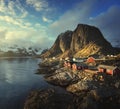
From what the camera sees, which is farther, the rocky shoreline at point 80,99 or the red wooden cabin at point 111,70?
the red wooden cabin at point 111,70

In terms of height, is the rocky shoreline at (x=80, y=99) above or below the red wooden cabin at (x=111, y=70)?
below

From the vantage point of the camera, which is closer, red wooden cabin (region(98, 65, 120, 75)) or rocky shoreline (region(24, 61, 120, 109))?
rocky shoreline (region(24, 61, 120, 109))

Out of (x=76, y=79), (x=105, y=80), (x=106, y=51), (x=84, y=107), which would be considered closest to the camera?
(x=84, y=107)

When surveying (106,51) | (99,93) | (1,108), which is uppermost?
(106,51)

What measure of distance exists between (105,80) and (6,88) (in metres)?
32.9

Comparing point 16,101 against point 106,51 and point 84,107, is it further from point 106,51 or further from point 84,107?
point 106,51

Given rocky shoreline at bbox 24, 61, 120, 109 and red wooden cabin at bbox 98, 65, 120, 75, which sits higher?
red wooden cabin at bbox 98, 65, 120, 75

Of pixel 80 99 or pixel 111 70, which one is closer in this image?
pixel 80 99

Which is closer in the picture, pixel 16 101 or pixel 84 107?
pixel 84 107

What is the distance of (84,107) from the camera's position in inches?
1374

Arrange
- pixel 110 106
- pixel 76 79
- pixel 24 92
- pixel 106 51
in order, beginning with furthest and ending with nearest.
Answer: pixel 106 51
pixel 76 79
pixel 24 92
pixel 110 106

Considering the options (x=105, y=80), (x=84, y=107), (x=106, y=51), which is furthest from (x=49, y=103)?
(x=106, y=51)

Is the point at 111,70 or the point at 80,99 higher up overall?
the point at 111,70

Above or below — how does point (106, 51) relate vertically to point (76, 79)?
above
